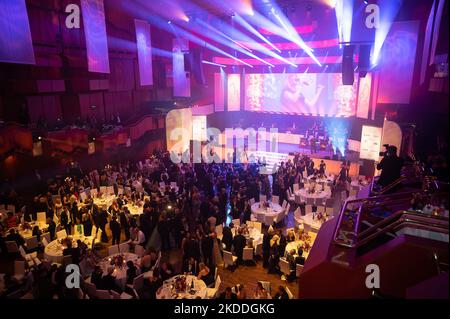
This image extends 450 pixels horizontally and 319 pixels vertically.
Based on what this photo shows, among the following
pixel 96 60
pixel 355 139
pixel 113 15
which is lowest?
pixel 355 139

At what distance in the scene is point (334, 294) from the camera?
507 centimetres

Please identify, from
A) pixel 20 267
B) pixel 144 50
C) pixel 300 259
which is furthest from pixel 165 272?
pixel 144 50

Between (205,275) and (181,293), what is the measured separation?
0.76 m

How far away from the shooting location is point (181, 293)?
668 cm

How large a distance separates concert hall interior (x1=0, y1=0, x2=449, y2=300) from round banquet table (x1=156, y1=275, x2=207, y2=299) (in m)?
0.04

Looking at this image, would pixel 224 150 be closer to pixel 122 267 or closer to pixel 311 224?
pixel 311 224

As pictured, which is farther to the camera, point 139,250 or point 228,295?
point 139,250

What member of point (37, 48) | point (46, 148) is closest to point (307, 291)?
point (46, 148)

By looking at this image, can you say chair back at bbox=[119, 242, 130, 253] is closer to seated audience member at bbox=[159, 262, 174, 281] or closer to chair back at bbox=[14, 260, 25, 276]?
seated audience member at bbox=[159, 262, 174, 281]

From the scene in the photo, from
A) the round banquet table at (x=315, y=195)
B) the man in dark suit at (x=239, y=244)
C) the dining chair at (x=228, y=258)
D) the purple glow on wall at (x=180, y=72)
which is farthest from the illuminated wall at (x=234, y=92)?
the dining chair at (x=228, y=258)

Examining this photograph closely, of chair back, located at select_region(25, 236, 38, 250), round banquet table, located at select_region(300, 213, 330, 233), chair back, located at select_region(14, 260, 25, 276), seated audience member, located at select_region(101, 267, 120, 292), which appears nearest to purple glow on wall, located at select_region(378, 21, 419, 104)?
round banquet table, located at select_region(300, 213, 330, 233)

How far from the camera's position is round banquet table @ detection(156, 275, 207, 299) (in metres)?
6.58

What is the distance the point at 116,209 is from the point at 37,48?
8571 mm
